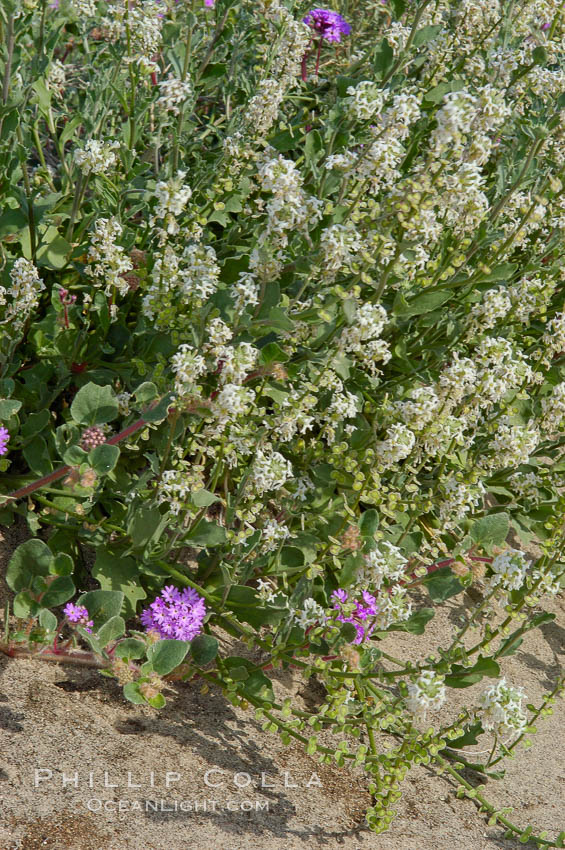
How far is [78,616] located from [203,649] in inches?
14.3

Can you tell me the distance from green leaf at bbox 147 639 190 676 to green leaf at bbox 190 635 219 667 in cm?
15

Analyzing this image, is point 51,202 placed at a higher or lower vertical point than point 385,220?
lower

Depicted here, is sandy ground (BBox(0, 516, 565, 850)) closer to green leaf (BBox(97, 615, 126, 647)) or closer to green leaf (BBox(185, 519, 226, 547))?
green leaf (BBox(97, 615, 126, 647))

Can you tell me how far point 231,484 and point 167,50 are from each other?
1.53m

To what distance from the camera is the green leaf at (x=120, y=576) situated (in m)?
2.66

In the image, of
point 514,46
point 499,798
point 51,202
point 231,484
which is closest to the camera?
point 499,798

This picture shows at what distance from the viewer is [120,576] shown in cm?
269

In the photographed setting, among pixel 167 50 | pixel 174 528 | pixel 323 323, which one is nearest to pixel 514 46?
pixel 167 50

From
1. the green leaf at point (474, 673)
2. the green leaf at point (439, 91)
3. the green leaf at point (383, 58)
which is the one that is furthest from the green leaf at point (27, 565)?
the green leaf at point (439, 91)

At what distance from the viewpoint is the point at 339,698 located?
2.38 metres

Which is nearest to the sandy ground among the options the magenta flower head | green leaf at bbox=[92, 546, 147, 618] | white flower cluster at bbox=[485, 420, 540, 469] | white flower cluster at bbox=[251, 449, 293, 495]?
green leaf at bbox=[92, 546, 147, 618]

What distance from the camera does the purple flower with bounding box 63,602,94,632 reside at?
2.44 m

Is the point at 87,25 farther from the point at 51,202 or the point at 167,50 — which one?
the point at 51,202

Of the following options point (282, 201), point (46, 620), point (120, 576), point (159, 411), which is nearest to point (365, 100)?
point (282, 201)
